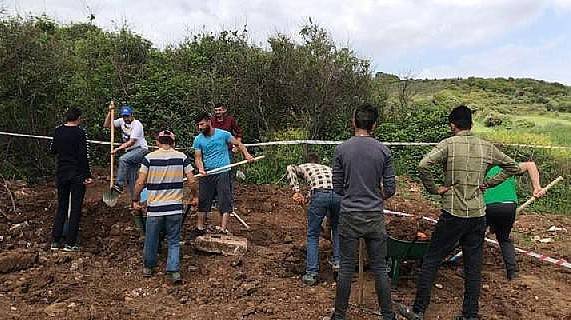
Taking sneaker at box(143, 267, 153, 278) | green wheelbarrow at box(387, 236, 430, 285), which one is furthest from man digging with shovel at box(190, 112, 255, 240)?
green wheelbarrow at box(387, 236, 430, 285)

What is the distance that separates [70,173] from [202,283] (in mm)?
2230

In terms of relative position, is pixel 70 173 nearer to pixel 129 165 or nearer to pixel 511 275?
pixel 129 165

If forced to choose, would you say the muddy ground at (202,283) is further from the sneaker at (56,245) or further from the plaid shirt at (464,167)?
the plaid shirt at (464,167)

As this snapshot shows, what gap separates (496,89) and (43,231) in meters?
29.2

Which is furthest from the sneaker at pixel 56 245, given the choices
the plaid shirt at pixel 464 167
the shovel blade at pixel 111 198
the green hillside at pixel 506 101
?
the green hillside at pixel 506 101

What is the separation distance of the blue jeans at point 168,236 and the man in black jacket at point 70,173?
1313 mm

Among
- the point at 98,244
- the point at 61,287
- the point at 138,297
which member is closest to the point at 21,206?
the point at 98,244

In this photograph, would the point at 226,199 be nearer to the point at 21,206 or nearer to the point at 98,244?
the point at 98,244

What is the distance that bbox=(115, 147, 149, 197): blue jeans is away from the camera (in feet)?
25.6

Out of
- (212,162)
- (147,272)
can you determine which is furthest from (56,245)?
(212,162)

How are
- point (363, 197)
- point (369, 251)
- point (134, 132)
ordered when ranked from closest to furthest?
point (363, 197) < point (369, 251) < point (134, 132)

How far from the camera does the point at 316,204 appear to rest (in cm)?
557

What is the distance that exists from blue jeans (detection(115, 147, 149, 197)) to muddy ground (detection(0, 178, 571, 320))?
0.48 meters

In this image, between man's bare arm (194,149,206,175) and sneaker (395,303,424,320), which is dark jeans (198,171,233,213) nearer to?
man's bare arm (194,149,206,175)
